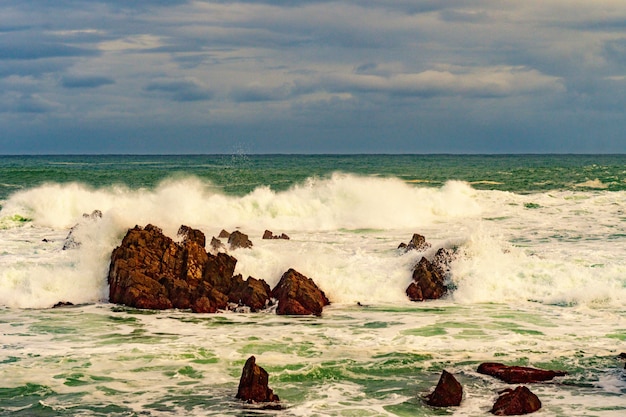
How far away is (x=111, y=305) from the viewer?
18.9 m

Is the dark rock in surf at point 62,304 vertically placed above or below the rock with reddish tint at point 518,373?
below

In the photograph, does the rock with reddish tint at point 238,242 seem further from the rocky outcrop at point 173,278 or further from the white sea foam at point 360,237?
the rocky outcrop at point 173,278

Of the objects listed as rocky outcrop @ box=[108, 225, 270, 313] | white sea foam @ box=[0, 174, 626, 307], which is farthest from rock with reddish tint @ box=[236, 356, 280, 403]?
white sea foam @ box=[0, 174, 626, 307]

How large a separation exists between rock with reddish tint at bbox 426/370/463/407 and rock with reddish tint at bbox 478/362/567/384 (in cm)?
145

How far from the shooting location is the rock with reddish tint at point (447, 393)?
459 inches

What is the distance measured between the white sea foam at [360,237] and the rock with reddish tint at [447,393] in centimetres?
811

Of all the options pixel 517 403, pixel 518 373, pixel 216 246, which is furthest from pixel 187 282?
pixel 517 403

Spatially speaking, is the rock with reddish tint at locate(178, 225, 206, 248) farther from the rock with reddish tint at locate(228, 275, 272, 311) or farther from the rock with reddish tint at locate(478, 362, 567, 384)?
the rock with reddish tint at locate(478, 362, 567, 384)

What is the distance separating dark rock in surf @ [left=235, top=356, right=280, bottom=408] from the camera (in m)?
11.8

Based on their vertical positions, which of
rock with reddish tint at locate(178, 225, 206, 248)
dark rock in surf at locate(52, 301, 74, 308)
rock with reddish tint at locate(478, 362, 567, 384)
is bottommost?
dark rock in surf at locate(52, 301, 74, 308)

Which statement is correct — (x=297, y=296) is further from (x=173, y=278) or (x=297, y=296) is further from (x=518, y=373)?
(x=518, y=373)

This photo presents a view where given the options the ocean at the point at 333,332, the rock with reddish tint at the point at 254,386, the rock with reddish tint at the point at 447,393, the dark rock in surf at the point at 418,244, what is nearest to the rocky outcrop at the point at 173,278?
the ocean at the point at 333,332

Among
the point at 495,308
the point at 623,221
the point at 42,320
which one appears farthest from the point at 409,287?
the point at 623,221

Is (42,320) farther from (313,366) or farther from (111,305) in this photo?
(313,366)
